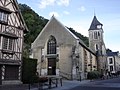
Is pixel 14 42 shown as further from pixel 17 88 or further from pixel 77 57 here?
pixel 77 57

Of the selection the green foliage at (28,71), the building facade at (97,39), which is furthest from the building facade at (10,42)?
the building facade at (97,39)

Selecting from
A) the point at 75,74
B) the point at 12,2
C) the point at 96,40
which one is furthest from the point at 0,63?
the point at 96,40

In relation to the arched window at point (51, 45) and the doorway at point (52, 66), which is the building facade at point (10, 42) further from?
the doorway at point (52, 66)

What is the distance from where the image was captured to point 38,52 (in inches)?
1368

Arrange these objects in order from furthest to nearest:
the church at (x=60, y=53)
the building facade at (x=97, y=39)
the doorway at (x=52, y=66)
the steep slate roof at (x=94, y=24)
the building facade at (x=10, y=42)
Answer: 1. the steep slate roof at (x=94, y=24)
2. the building facade at (x=97, y=39)
3. the doorway at (x=52, y=66)
4. the church at (x=60, y=53)
5. the building facade at (x=10, y=42)

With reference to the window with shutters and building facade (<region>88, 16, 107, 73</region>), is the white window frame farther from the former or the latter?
building facade (<region>88, 16, 107, 73</region>)

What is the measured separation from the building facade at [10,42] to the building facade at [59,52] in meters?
13.1

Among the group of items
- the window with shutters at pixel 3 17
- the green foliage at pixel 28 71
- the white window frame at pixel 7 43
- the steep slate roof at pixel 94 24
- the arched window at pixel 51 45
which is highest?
the steep slate roof at pixel 94 24

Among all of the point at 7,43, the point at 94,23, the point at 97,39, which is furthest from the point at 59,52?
the point at 94,23

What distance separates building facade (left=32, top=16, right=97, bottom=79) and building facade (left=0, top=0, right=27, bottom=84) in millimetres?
13129

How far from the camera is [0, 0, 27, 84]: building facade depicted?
17766 millimetres

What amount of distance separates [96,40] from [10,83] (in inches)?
1452

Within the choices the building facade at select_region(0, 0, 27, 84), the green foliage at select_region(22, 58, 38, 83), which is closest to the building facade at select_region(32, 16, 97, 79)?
the green foliage at select_region(22, 58, 38, 83)

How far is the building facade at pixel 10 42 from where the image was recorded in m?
17.8
